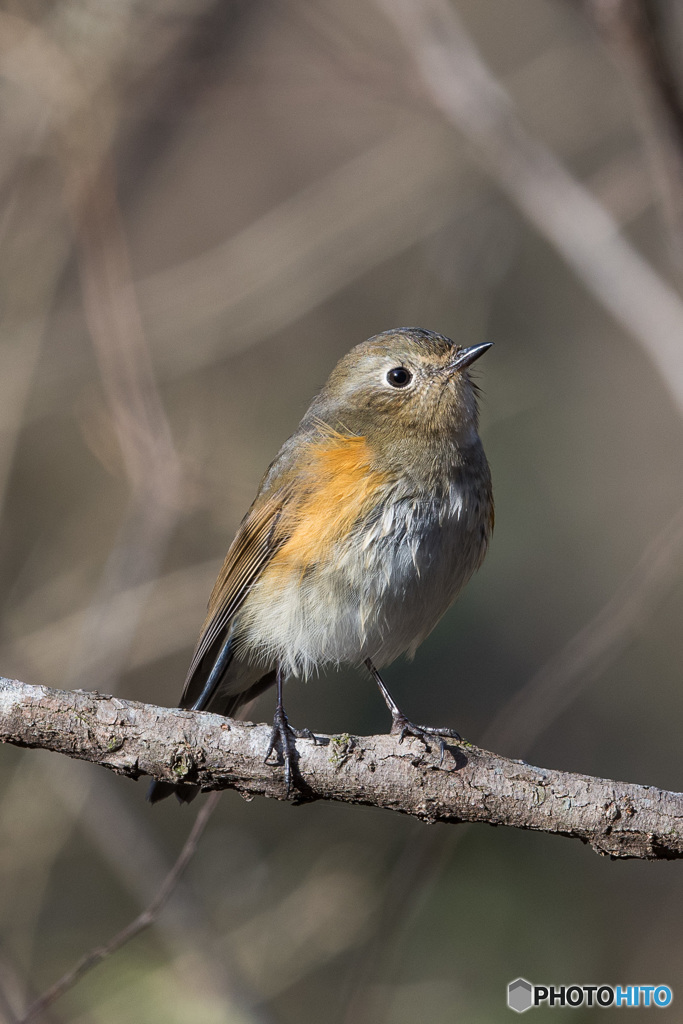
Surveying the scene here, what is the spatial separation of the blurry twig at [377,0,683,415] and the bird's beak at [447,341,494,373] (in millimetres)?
413

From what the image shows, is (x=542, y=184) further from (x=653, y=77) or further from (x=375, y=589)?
(x=375, y=589)

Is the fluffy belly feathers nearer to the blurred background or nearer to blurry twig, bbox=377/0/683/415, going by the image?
the blurred background

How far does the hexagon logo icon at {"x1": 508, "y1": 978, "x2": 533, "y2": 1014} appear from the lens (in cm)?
351

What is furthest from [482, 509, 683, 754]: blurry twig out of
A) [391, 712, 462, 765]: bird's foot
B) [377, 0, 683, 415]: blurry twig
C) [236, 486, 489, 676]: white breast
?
[377, 0, 683, 415]: blurry twig

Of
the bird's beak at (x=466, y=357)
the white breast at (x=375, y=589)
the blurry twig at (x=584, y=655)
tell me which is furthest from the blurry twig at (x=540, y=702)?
the bird's beak at (x=466, y=357)

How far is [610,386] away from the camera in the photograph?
6.50 meters

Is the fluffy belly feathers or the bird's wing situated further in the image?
the bird's wing

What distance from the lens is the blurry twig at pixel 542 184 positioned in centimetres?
313

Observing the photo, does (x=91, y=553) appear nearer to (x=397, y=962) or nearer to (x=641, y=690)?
(x=397, y=962)

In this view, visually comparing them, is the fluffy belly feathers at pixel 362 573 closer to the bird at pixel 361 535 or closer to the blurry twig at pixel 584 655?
the bird at pixel 361 535

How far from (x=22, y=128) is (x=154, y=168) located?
5.57 feet

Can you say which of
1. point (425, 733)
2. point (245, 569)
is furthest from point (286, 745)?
point (245, 569)

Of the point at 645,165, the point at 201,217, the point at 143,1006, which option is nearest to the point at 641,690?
the point at 645,165

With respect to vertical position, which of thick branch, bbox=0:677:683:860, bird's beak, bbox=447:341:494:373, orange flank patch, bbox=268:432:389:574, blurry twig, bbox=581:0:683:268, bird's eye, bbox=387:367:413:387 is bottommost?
thick branch, bbox=0:677:683:860
